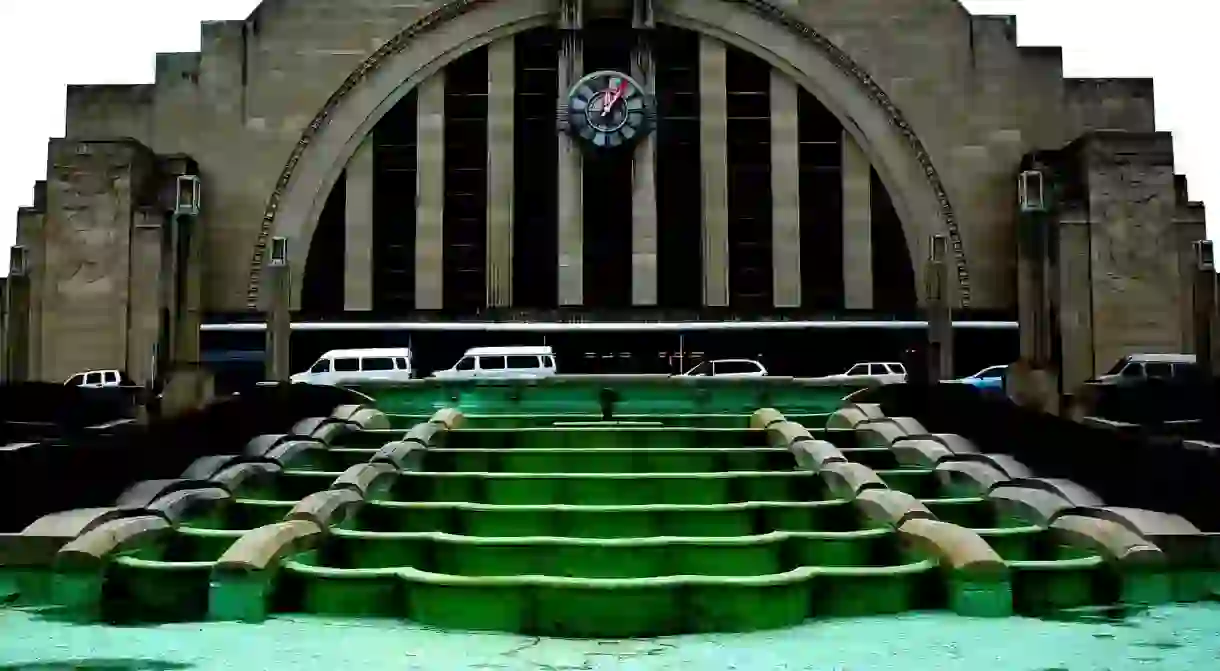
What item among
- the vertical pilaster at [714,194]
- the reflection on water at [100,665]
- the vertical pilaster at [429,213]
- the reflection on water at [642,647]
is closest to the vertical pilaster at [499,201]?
the vertical pilaster at [429,213]

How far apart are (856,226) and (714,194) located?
4568 mm

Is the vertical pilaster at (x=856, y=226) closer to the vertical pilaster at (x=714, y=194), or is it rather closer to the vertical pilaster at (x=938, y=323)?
the vertical pilaster at (x=714, y=194)

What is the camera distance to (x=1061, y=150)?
32812mm

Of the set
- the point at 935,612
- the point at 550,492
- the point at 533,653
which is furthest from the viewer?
the point at 550,492

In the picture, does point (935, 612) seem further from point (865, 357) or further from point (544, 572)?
point (865, 357)

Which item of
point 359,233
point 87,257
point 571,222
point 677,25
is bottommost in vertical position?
point 87,257

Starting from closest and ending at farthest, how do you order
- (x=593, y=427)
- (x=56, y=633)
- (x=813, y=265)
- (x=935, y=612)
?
(x=56, y=633) < (x=935, y=612) < (x=593, y=427) < (x=813, y=265)

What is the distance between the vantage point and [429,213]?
34031 millimetres

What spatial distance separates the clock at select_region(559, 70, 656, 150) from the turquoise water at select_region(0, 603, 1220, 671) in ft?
88.1

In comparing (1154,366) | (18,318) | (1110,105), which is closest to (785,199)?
(1110,105)

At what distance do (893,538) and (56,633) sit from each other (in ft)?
21.7

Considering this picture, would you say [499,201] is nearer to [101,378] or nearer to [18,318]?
[101,378]

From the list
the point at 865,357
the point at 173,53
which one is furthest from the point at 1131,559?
the point at 173,53

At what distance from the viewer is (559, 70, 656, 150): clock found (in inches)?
1331
